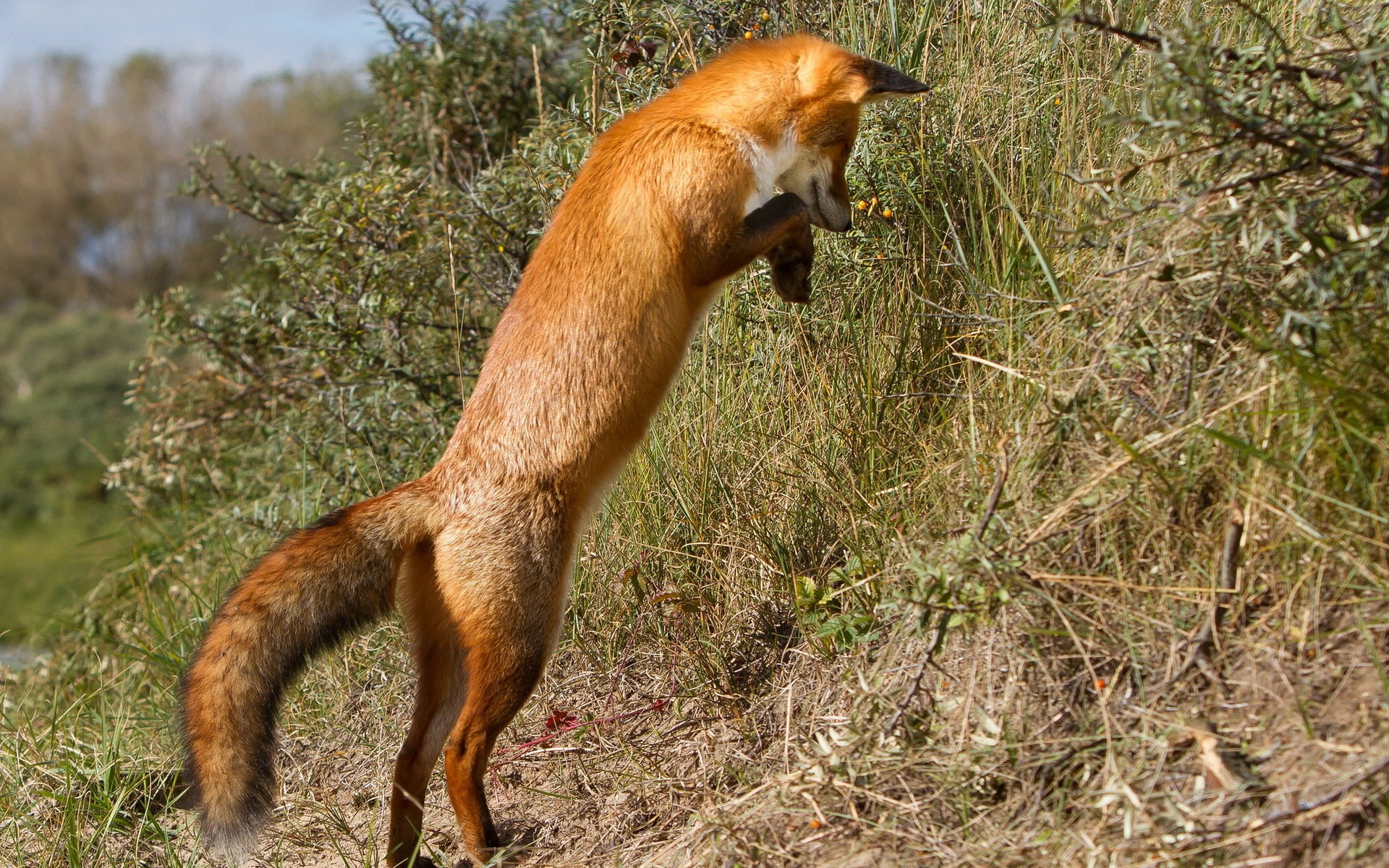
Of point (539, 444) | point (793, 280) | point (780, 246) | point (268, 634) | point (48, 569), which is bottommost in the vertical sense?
point (48, 569)

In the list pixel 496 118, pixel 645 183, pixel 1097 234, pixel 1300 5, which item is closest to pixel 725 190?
pixel 645 183

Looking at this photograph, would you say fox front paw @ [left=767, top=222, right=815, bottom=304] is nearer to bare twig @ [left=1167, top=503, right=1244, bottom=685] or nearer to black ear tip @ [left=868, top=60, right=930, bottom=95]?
black ear tip @ [left=868, top=60, right=930, bottom=95]

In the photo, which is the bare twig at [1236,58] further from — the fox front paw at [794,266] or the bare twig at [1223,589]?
the fox front paw at [794,266]

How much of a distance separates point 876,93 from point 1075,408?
1.49m

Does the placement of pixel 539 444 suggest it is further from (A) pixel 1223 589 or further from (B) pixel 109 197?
(B) pixel 109 197

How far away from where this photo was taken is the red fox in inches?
139

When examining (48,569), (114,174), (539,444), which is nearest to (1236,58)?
(539,444)

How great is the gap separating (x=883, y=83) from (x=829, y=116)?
236 mm

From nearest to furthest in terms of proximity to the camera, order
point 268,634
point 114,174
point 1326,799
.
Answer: point 1326,799
point 268,634
point 114,174

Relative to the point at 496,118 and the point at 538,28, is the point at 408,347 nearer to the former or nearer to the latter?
the point at 496,118

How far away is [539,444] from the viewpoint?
12.8 ft

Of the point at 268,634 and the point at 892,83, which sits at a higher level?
the point at 892,83

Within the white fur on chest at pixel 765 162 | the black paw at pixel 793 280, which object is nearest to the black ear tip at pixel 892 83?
the white fur on chest at pixel 765 162

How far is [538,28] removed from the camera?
7305 millimetres
